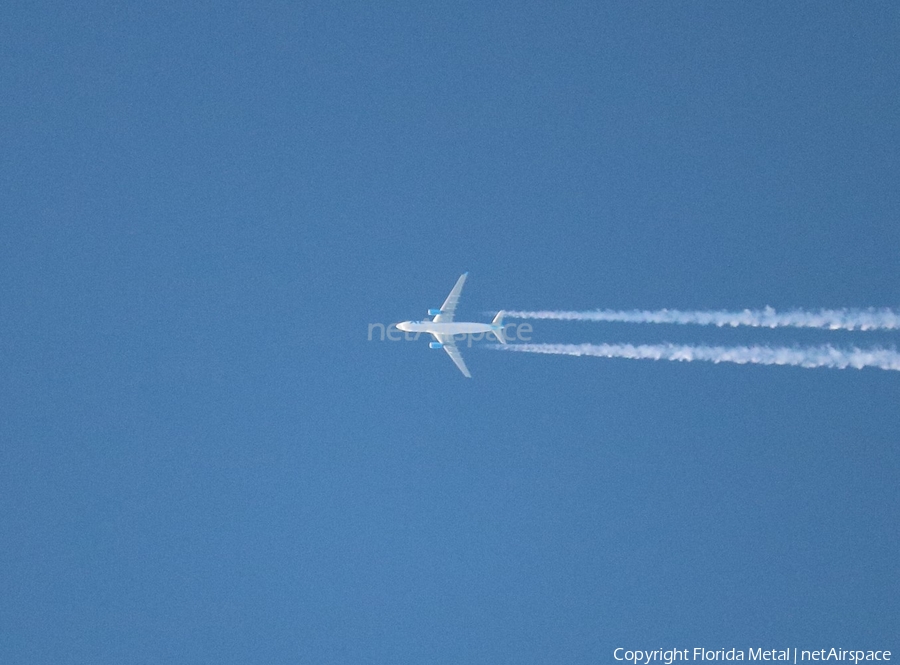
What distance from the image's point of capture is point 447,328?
2709 cm

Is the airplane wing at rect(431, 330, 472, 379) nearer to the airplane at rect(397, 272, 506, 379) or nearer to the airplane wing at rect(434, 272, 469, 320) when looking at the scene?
the airplane at rect(397, 272, 506, 379)

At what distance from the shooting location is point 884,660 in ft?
90.0

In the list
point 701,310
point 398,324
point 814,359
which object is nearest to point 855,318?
point 814,359

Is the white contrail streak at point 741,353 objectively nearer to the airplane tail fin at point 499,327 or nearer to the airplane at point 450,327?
the airplane tail fin at point 499,327

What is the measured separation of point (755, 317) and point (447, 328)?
1047 centimetres

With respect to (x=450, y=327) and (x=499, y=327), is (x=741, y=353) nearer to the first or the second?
(x=499, y=327)

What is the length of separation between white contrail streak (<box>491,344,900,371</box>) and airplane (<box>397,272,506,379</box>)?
4.09 feet

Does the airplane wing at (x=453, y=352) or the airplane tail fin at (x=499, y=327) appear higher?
the airplane tail fin at (x=499, y=327)

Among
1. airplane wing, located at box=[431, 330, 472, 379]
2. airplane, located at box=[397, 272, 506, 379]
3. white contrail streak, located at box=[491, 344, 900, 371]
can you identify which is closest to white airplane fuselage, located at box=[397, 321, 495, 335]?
airplane, located at box=[397, 272, 506, 379]

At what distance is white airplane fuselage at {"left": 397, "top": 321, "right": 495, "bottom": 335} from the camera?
2692cm

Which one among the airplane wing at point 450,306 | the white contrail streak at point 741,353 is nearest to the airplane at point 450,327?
the airplane wing at point 450,306

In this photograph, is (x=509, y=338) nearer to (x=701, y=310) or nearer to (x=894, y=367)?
(x=701, y=310)

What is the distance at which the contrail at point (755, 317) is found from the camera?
2331cm

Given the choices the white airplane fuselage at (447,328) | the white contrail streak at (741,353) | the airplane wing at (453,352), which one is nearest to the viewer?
the white contrail streak at (741,353)
